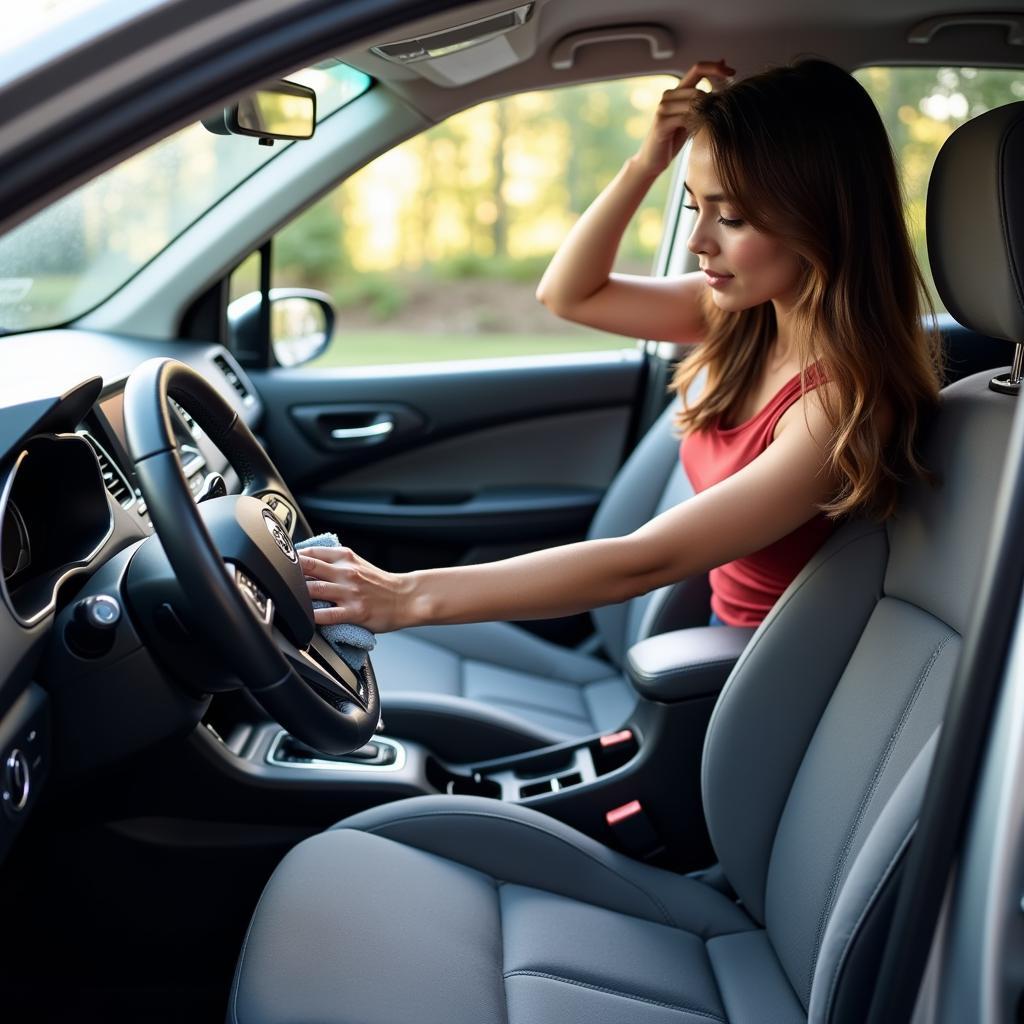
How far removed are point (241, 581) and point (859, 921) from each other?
68 centimetres

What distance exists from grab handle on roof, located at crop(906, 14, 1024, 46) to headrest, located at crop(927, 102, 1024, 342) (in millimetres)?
922

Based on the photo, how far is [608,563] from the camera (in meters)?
1.48

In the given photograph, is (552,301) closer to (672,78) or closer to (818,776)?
(672,78)

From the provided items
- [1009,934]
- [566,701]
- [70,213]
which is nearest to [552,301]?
[566,701]

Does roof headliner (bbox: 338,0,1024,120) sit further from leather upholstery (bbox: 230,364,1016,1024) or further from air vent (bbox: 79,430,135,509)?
leather upholstery (bbox: 230,364,1016,1024)

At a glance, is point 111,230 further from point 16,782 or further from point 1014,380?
point 1014,380

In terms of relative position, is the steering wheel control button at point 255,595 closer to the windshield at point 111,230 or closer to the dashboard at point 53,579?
the dashboard at point 53,579

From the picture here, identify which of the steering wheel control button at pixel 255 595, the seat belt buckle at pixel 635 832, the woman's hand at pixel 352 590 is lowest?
the seat belt buckle at pixel 635 832

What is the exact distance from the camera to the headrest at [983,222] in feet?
4.29

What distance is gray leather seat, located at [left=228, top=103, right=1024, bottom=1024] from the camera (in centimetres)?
132

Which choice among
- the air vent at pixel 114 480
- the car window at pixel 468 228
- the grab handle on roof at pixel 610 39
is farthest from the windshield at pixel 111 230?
the car window at pixel 468 228

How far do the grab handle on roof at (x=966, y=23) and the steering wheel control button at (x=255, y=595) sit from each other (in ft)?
5.73

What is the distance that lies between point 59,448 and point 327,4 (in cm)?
79

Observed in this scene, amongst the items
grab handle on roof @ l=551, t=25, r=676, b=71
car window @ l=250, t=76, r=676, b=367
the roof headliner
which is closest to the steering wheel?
the roof headliner
